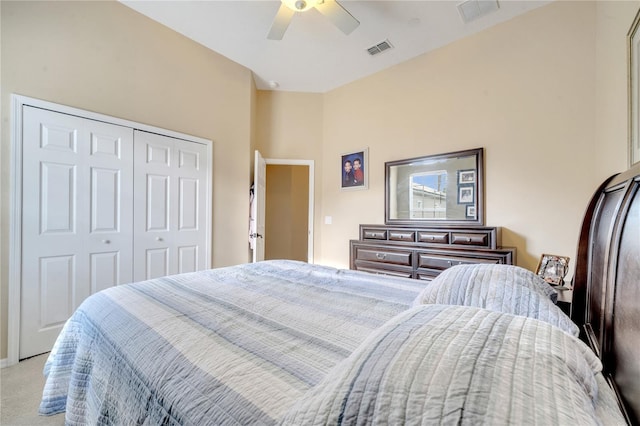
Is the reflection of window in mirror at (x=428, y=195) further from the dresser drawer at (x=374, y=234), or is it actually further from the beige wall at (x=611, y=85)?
the beige wall at (x=611, y=85)

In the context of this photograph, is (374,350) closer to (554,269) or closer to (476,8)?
(554,269)

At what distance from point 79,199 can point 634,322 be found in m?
3.41

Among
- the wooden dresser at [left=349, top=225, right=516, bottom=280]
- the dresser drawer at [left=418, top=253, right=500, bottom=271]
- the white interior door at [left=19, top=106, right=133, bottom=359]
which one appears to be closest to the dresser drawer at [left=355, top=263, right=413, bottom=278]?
the wooden dresser at [left=349, top=225, right=516, bottom=280]

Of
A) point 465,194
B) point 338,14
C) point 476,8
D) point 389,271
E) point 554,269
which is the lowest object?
point 389,271

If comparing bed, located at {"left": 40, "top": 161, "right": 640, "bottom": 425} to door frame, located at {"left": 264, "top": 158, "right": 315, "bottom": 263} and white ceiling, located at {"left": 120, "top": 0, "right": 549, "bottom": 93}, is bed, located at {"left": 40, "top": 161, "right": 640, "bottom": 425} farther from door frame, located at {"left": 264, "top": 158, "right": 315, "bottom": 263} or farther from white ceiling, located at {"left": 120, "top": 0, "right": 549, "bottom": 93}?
door frame, located at {"left": 264, "top": 158, "right": 315, "bottom": 263}

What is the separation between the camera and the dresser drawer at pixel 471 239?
2399 millimetres

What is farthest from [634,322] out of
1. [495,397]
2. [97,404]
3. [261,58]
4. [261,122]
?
[261,122]

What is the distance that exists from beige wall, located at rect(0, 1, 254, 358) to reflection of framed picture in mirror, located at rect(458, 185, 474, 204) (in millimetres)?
2687

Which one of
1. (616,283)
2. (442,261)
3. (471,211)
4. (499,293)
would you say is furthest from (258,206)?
(616,283)

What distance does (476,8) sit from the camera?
2443 millimetres

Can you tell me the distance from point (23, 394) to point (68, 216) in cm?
133

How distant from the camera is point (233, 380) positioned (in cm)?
65

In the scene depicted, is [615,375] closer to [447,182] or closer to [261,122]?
[447,182]

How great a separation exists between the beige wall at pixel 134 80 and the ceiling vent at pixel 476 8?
261cm
